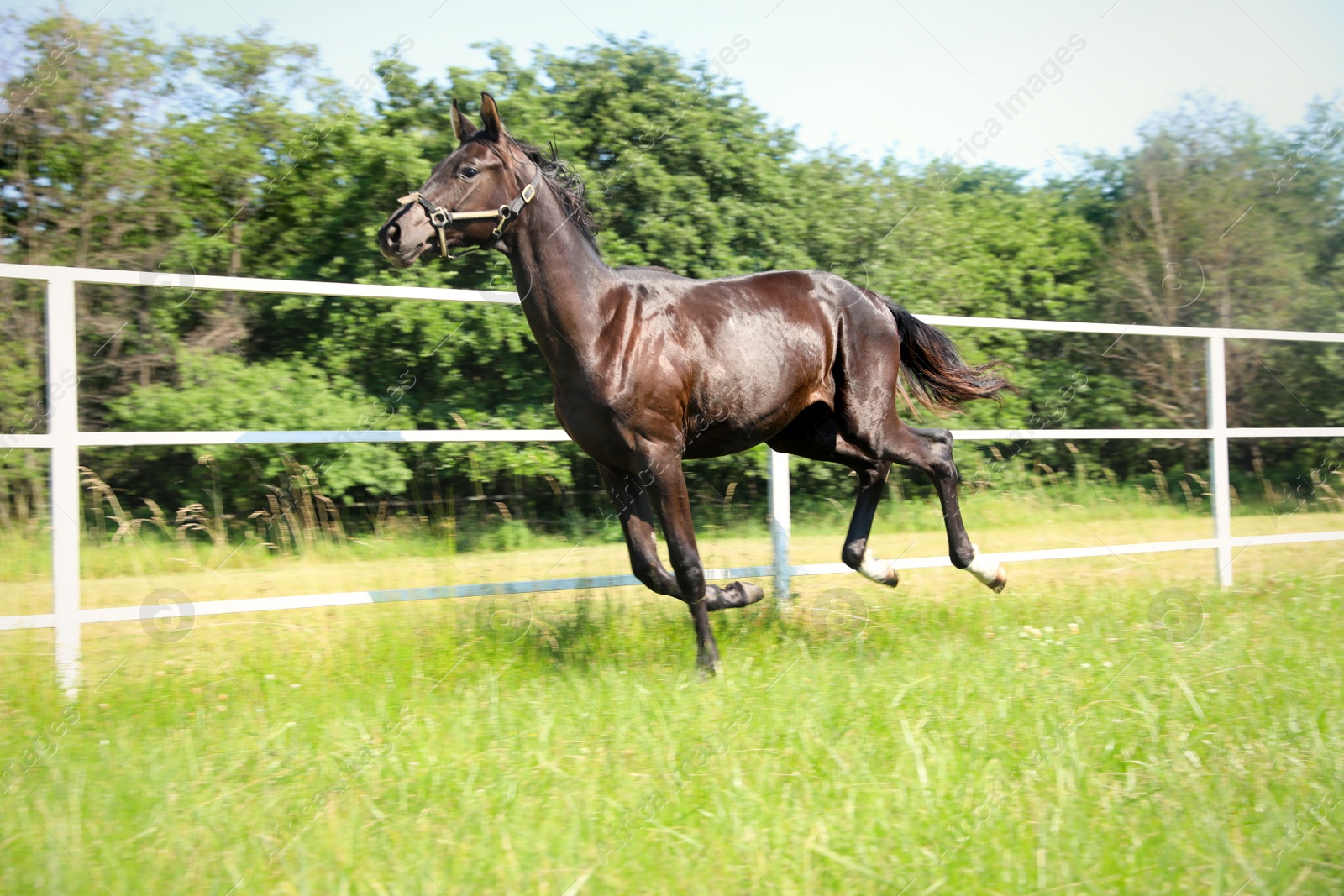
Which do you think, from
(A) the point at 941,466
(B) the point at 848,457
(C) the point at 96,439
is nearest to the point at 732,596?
(B) the point at 848,457

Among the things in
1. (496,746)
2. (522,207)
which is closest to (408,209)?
(522,207)

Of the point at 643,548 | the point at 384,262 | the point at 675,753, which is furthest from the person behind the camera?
the point at 384,262

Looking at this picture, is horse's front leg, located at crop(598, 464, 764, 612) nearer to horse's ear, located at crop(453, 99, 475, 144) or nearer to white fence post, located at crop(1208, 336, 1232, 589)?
horse's ear, located at crop(453, 99, 475, 144)

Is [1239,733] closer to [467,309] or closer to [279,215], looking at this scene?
[467,309]

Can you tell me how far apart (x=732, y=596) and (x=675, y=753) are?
110cm

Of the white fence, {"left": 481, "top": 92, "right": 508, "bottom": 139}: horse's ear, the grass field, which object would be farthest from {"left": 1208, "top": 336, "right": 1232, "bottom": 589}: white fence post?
{"left": 481, "top": 92, "right": 508, "bottom": 139}: horse's ear

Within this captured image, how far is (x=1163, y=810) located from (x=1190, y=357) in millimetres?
8080

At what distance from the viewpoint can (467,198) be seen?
128 inches

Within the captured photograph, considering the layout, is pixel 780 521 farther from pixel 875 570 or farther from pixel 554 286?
pixel 554 286

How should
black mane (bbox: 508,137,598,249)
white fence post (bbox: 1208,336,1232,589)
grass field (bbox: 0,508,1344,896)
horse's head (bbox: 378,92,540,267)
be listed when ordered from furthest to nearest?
white fence post (bbox: 1208,336,1232,589) < black mane (bbox: 508,137,598,249) < horse's head (bbox: 378,92,540,267) < grass field (bbox: 0,508,1344,896)

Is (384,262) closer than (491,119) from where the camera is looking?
No

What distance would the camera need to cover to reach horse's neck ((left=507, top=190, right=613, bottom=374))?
337cm

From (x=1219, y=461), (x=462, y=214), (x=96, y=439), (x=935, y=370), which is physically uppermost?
(x=462, y=214)

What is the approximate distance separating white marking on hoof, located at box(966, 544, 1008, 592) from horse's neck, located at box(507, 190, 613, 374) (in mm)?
2063
